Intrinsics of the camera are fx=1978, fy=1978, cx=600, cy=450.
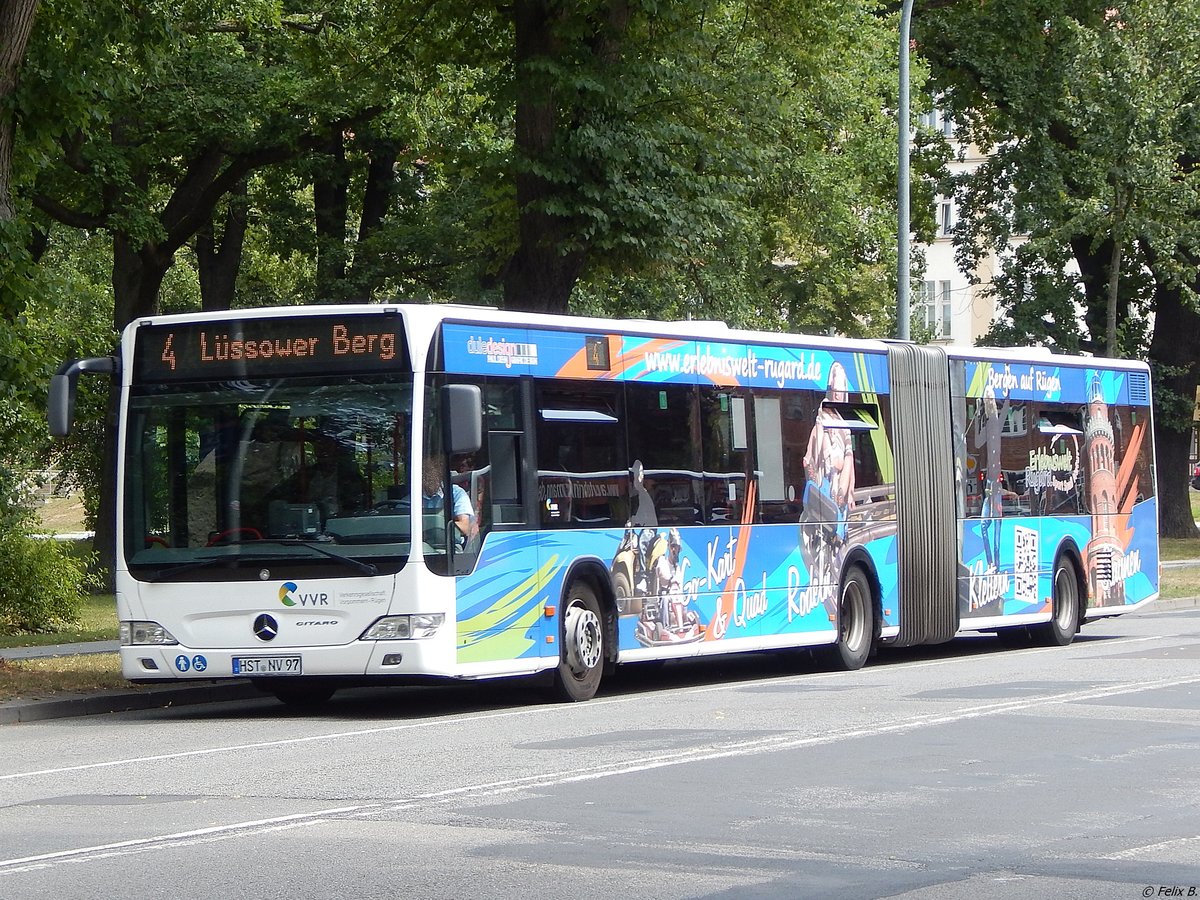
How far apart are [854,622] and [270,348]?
7.36m

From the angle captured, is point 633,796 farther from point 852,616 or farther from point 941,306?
point 941,306

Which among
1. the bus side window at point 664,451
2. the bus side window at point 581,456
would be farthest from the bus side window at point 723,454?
the bus side window at point 581,456

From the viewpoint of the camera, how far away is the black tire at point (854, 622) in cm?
1914

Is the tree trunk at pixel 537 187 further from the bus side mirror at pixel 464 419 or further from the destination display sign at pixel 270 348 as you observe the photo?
the bus side mirror at pixel 464 419

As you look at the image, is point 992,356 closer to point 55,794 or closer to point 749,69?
point 749,69

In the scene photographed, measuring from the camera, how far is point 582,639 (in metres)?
15.6

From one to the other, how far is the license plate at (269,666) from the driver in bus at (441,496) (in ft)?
4.80

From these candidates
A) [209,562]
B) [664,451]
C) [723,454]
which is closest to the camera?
[209,562]

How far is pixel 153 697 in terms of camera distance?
16266 mm

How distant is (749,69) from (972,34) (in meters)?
13.8

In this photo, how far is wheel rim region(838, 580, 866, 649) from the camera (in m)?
19.2

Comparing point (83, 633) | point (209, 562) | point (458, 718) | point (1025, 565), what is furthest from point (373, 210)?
point (458, 718)

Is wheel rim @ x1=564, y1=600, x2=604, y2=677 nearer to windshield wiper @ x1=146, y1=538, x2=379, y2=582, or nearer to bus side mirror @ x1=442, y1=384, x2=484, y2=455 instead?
windshield wiper @ x1=146, y1=538, x2=379, y2=582

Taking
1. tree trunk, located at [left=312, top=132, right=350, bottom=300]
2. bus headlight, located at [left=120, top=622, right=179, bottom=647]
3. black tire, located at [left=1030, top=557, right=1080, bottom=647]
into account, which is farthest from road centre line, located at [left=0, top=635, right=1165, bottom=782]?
tree trunk, located at [left=312, top=132, right=350, bottom=300]
